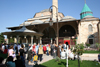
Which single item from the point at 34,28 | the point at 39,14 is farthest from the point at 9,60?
the point at 39,14

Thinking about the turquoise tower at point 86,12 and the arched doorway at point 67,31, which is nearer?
the arched doorway at point 67,31

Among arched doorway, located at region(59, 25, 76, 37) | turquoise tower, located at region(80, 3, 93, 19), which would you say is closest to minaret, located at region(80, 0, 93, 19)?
turquoise tower, located at region(80, 3, 93, 19)

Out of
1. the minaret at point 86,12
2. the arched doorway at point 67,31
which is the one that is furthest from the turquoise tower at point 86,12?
the arched doorway at point 67,31

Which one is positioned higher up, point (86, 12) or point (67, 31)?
point (86, 12)

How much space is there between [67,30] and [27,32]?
1017 centimetres

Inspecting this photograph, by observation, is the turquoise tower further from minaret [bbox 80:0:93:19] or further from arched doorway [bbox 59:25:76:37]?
arched doorway [bbox 59:25:76:37]

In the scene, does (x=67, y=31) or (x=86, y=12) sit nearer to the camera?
(x=67, y=31)

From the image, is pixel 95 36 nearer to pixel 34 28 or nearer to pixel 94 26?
pixel 94 26

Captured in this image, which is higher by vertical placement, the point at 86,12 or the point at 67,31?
the point at 86,12

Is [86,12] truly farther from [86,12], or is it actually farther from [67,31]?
[67,31]

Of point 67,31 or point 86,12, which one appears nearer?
point 67,31

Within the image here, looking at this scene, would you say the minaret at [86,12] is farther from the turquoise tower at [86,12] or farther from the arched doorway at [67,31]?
the arched doorway at [67,31]

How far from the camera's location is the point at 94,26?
17.9 metres

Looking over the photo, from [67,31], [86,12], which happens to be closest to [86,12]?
[86,12]
